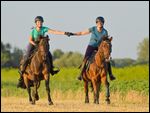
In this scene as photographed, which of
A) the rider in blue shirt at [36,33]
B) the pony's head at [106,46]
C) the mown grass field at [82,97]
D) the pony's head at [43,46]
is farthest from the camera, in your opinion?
the rider in blue shirt at [36,33]

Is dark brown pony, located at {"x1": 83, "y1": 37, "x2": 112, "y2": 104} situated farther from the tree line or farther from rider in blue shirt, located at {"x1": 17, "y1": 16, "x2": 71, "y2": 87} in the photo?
the tree line

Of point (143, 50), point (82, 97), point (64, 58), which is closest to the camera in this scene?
point (82, 97)

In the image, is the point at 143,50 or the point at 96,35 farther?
the point at 143,50

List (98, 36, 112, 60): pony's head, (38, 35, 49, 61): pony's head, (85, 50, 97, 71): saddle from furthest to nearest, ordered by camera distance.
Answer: (85, 50, 97, 71): saddle → (98, 36, 112, 60): pony's head → (38, 35, 49, 61): pony's head

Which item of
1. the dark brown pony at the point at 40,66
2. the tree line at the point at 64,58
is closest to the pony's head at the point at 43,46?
the dark brown pony at the point at 40,66

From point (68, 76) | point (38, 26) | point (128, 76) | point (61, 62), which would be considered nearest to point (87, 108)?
point (38, 26)

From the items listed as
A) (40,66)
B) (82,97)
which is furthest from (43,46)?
(82,97)

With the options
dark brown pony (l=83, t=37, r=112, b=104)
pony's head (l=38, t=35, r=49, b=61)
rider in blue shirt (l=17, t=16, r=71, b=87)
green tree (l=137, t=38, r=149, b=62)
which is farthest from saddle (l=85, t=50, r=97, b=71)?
green tree (l=137, t=38, r=149, b=62)

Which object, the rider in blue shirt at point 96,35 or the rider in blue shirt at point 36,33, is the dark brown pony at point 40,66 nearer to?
the rider in blue shirt at point 36,33

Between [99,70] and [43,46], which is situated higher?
[43,46]

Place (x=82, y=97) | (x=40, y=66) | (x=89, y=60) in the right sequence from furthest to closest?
(x=82, y=97) → (x=89, y=60) → (x=40, y=66)

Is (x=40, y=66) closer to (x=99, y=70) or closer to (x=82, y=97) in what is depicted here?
(x=99, y=70)

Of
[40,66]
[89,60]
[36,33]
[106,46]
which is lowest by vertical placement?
[40,66]

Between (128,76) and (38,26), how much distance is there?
1006 inches
